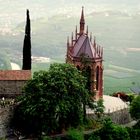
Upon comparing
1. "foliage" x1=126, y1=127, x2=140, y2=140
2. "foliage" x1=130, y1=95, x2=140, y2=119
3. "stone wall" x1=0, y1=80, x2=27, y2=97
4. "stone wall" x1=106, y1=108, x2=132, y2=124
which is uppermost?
"stone wall" x1=0, y1=80, x2=27, y2=97

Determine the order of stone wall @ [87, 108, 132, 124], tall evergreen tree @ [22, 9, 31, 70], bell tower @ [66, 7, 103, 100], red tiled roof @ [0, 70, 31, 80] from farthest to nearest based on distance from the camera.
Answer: bell tower @ [66, 7, 103, 100] → tall evergreen tree @ [22, 9, 31, 70] → stone wall @ [87, 108, 132, 124] → red tiled roof @ [0, 70, 31, 80]

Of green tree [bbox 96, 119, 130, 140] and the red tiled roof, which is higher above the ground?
the red tiled roof

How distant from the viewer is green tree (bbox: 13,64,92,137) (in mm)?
44625

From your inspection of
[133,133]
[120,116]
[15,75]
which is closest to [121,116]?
[120,116]

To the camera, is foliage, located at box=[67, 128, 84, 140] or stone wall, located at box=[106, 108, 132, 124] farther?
stone wall, located at box=[106, 108, 132, 124]

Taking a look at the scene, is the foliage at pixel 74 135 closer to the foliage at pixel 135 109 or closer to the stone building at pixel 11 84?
the stone building at pixel 11 84

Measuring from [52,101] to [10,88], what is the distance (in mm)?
7542

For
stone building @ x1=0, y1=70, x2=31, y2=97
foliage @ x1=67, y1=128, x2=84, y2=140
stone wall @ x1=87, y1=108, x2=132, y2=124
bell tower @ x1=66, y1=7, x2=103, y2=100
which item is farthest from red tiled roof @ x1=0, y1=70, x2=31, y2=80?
stone wall @ x1=87, y1=108, x2=132, y2=124

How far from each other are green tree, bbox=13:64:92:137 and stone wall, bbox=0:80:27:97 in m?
4.62

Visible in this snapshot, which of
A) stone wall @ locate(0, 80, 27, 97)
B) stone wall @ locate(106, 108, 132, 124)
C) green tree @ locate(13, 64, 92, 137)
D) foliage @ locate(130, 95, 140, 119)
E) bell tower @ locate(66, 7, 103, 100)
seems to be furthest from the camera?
bell tower @ locate(66, 7, 103, 100)

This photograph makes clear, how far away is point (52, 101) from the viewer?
44.9 metres

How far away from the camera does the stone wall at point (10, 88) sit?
51.1 m

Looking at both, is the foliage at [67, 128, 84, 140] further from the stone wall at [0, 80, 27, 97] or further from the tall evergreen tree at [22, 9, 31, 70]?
the tall evergreen tree at [22, 9, 31, 70]

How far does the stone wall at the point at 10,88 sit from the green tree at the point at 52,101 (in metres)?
4.62
